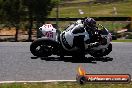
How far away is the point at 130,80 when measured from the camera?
32.2ft

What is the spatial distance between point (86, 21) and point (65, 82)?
180 inches

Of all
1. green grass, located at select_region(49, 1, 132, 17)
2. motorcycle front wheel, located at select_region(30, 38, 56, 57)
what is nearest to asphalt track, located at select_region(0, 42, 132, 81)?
motorcycle front wheel, located at select_region(30, 38, 56, 57)

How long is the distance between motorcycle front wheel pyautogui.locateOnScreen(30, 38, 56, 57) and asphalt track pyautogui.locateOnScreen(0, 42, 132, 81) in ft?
0.68

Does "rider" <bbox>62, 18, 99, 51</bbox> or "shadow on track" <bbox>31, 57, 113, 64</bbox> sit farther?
"rider" <bbox>62, 18, 99, 51</bbox>

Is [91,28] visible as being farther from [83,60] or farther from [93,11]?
[93,11]

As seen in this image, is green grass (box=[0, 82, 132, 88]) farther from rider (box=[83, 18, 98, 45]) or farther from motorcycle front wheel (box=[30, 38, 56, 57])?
rider (box=[83, 18, 98, 45])

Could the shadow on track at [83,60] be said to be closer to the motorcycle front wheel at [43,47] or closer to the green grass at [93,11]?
the motorcycle front wheel at [43,47]

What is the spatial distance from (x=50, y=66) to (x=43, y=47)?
185 centimetres

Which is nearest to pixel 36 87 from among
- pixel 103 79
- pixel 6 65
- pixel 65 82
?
pixel 65 82

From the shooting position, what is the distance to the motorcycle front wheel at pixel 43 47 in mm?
13938

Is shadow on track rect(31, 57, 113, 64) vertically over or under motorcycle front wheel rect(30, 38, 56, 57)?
under

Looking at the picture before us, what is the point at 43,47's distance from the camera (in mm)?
14023

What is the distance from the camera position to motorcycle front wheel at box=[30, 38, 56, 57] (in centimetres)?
1394

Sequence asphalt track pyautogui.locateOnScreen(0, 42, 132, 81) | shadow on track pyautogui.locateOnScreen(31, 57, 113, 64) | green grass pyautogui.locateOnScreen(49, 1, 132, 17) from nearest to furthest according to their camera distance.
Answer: asphalt track pyautogui.locateOnScreen(0, 42, 132, 81), shadow on track pyautogui.locateOnScreen(31, 57, 113, 64), green grass pyautogui.locateOnScreen(49, 1, 132, 17)
